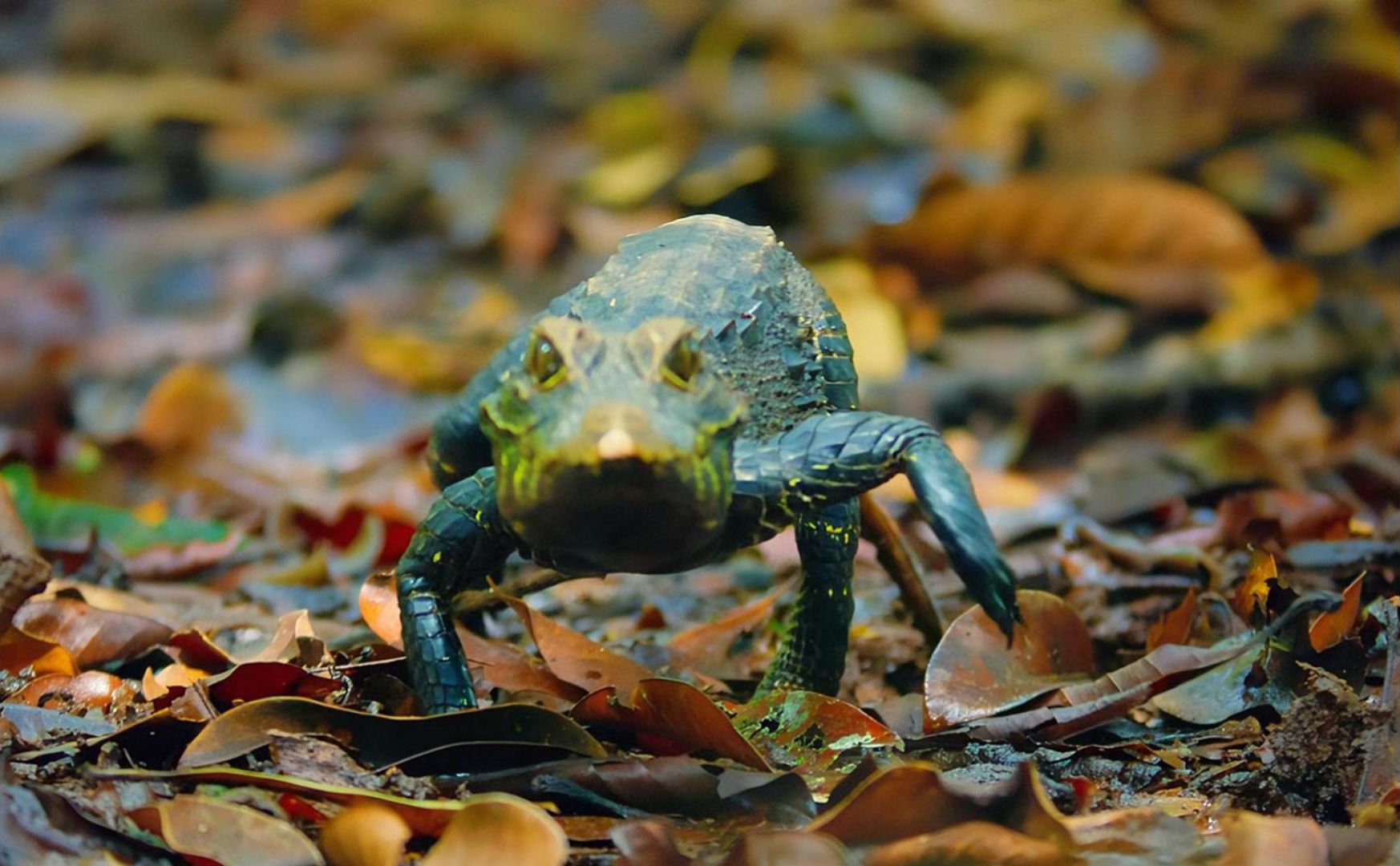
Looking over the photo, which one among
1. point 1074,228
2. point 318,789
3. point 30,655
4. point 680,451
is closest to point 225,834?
point 318,789

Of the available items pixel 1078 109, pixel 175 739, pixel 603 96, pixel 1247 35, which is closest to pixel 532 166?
pixel 603 96

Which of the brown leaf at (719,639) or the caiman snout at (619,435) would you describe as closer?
the caiman snout at (619,435)

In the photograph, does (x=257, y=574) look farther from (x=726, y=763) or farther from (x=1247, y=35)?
(x=1247, y=35)

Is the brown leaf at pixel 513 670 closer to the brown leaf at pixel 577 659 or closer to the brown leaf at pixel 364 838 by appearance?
the brown leaf at pixel 577 659

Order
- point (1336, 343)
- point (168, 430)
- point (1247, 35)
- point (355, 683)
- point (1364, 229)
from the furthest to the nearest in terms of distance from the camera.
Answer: point (1247, 35)
point (1364, 229)
point (1336, 343)
point (168, 430)
point (355, 683)

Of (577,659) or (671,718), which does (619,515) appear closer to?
(671,718)

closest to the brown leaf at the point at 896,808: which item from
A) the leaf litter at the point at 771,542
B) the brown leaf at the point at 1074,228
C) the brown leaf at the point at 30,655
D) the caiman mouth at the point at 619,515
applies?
the leaf litter at the point at 771,542
